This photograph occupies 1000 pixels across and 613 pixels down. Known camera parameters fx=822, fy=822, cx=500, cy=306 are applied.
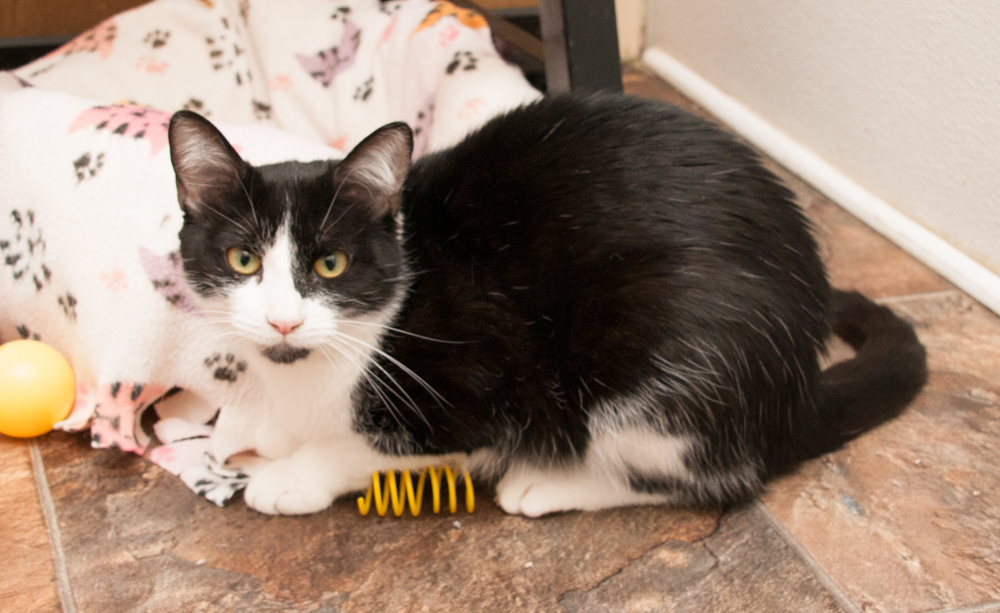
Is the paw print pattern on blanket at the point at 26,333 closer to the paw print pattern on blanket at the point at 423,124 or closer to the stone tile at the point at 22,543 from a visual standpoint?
the stone tile at the point at 22,543

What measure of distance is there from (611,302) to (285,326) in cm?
44

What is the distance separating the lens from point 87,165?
149 cm

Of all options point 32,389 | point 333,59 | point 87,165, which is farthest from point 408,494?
point 333,59

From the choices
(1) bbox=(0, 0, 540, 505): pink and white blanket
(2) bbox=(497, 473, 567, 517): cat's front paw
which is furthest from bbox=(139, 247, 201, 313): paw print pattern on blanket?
(2) bbox=(497, 473, 567, 517): cat's front paw

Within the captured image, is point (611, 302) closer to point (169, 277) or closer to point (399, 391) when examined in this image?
point (399, 391)

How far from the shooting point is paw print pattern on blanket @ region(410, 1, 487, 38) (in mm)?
1905

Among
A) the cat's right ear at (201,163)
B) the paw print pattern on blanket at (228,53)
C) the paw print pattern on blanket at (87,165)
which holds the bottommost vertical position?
the paw print pattern on blanket at (228,53)

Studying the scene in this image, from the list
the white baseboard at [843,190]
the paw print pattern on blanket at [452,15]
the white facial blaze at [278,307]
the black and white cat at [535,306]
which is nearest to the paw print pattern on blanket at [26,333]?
the black and white cat at [535,306]

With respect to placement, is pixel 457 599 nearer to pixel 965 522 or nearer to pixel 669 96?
pixel 965 522

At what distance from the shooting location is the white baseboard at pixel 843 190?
1706 mm

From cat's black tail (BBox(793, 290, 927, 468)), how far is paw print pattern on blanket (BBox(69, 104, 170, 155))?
47.2 inches

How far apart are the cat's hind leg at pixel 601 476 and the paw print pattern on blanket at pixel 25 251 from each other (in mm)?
905

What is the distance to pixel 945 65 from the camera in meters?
1.70

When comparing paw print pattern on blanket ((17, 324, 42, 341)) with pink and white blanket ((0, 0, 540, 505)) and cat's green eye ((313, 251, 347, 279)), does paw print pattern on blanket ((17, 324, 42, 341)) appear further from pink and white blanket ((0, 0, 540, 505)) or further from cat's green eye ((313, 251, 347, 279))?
cat's green eye ((313, 251, 347, 279))
